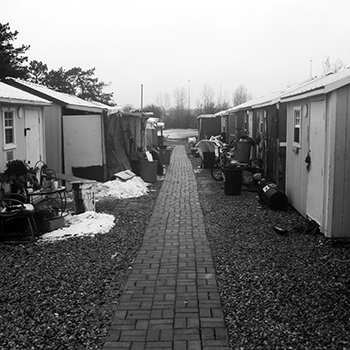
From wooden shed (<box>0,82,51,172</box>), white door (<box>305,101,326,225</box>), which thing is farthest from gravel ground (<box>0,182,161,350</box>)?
wooden shed (<box>0,82,51,172</box>)

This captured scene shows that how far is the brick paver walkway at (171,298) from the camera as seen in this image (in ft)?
14.1

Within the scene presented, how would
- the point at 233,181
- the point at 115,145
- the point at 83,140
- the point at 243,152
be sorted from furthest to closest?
1. the point at 243,152
2. the point at 115,145
3. the point at 83,140
4. the point at 233,181

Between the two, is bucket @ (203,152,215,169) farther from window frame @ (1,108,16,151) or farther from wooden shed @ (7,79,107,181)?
window frame @ (1,108,16,151)

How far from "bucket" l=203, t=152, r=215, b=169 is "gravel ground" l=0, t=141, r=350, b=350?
1139cm

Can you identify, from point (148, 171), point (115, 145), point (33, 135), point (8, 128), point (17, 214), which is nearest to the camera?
point (17, 214)

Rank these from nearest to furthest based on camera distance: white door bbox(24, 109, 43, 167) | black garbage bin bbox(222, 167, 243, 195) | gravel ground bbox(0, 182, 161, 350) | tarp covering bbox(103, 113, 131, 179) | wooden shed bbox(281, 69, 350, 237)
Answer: gravel ground bbox(0, 182, 161, 350) → wooden shed bbox(281, 69, 350, 237) → white door bbox(24, 109, 43, 167) → black garbage bin bbox(222, 167, 243, 195) → tarp covering bbox(103, 113, 131, 179)

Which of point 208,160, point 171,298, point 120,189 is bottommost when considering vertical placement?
point 171,298

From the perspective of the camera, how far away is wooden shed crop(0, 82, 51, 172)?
10.1m

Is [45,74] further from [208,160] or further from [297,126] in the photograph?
[297,126]

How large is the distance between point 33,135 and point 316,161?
714 cm

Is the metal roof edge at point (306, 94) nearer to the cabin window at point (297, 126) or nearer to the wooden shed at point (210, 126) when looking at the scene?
the cabin window at point (297, 126)

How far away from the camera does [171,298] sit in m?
5.34

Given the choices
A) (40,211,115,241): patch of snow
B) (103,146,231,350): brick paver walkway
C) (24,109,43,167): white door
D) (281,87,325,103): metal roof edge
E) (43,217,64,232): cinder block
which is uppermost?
(281,87,325,103): metal roof edge

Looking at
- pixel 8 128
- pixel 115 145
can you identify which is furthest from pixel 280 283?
pixel 115 145
